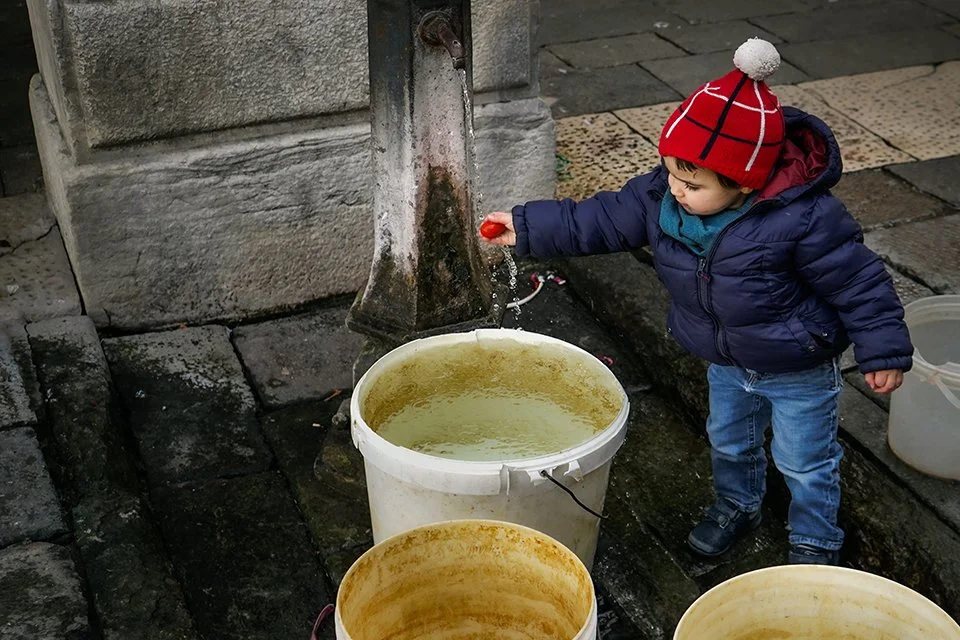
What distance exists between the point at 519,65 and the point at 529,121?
7.6 inches

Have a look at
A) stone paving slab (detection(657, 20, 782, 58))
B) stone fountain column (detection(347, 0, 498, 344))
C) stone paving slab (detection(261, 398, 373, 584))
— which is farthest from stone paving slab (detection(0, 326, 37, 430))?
stone paving slab (detection(657, 20, 782, 58))

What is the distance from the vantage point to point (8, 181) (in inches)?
175

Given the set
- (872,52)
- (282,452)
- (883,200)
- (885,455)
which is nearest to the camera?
(885,455)

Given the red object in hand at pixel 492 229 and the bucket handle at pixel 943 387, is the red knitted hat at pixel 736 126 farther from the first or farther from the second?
the bucket handle at pixel 943 387

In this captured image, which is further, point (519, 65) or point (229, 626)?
point (519, 65)

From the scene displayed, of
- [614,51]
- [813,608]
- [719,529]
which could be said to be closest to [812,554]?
[719,529]

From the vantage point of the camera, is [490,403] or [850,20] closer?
[490,403]

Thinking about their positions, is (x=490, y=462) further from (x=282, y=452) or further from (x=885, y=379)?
(x=282, y=452)

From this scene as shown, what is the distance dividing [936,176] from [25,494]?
3.46 m

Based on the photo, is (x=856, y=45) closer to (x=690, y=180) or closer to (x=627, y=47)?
(x=627, y=47)

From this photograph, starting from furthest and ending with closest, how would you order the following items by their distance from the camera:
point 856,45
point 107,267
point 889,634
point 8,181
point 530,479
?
point 856,45 < point 8,181 < point 107,267 < point 530,479 < point 889,634

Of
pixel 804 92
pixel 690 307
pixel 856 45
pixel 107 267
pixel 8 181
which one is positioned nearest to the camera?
pixel 690 307

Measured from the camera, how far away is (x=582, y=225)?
109 inches

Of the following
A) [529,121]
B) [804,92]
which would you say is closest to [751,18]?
[804,92]
